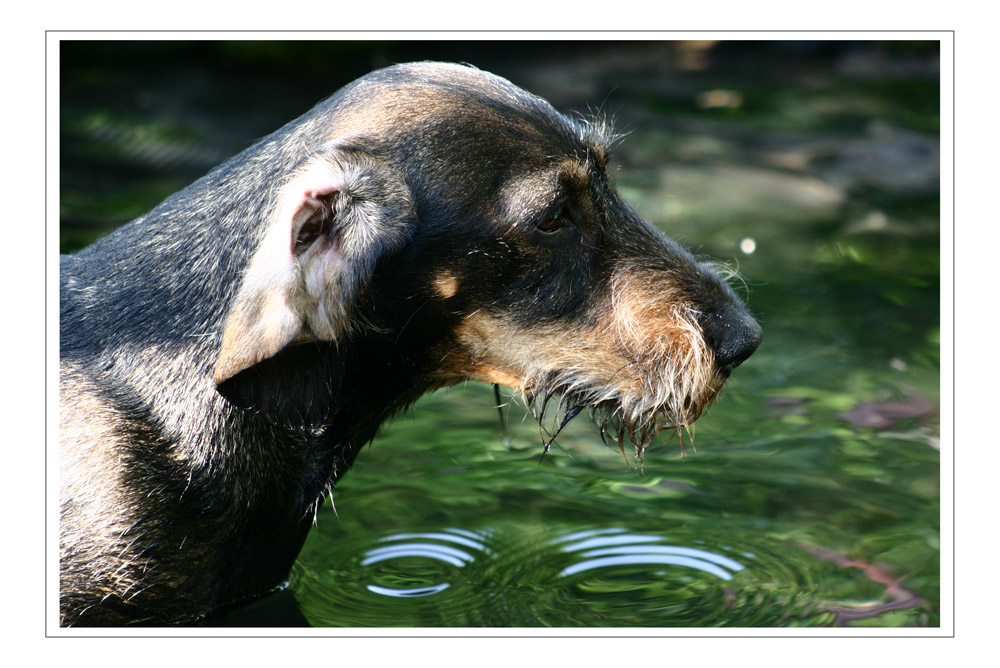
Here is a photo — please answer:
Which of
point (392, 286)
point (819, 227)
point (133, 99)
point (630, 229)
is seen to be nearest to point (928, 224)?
point (819, 227)

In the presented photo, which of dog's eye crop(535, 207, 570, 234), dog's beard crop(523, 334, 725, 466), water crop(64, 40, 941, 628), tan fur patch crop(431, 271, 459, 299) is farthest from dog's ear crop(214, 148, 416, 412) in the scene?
water crop(64, 40, 941, 628)

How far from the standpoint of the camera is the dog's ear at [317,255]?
4.05m

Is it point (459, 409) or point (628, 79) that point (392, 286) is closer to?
point (459, 409)

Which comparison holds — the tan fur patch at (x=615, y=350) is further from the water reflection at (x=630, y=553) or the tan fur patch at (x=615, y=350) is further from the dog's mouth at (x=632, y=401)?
the water reflection at (x=630, y=553)

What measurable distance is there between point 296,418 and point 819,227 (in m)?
6.84

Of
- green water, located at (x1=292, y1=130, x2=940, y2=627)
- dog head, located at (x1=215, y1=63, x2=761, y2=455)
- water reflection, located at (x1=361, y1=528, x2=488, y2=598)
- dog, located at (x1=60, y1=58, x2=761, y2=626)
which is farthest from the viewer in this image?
water reflection, located at (x1=361, y1=528, x2=488, y2=598)

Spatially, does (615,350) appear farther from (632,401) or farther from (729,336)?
(729,336)

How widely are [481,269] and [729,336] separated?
3.60 ft

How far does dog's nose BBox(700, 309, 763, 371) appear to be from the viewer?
4812 mm

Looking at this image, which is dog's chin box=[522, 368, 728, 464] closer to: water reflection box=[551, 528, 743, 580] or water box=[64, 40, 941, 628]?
water box=[64, 40, 941, 628]

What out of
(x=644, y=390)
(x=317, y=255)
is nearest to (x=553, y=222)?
(x=644, y=390)

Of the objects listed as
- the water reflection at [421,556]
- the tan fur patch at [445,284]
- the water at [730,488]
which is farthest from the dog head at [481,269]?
the water reflection at [421,556]

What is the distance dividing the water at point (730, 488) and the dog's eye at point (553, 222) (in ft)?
2.68

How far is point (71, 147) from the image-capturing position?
11398 millimetres
